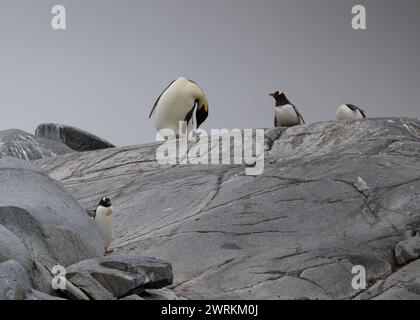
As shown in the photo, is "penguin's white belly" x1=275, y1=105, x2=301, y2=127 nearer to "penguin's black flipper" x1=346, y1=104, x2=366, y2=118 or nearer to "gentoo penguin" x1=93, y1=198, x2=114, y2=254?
"penguin's black flipper" x1=346, y1=104, x2=366, y2=118

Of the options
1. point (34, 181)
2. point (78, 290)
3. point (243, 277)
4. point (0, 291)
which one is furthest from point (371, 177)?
point (0, 291)

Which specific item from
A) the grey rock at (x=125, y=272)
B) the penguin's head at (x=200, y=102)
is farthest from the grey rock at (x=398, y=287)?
the penguin's head at (x=200, y=102)

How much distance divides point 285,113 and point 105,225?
264 inches

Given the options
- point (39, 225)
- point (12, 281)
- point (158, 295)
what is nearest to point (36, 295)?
point (12, 281)

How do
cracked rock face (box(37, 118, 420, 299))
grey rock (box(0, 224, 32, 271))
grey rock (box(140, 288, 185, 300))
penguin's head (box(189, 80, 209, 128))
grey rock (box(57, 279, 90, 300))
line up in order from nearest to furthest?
grey rock (box(0, 224, 32, 271)) < grey rock (box(57, 279, 90, 300)) < grey rock (box(140, 288, 185, 300)) < cracked rock face (box(37, 118, 420, 299)) < penguin's head (box(189, 80, 209, 128))

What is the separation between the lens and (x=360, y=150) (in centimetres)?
1185

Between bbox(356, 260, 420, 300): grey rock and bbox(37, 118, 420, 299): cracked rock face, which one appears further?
bbox(37, 118, 420, 299): cracked rock face

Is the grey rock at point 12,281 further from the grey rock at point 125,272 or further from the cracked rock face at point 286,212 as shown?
the cracked rock face at point 286,212

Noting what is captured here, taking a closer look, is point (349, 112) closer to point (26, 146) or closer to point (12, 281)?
point (26, 146)

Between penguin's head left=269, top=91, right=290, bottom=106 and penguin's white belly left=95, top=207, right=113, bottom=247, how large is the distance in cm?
676

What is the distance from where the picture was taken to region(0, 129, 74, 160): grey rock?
17.6 meters

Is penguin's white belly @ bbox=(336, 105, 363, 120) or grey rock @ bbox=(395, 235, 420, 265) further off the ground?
penguin's white belly @ bbox=(336, 105, 363, 120)

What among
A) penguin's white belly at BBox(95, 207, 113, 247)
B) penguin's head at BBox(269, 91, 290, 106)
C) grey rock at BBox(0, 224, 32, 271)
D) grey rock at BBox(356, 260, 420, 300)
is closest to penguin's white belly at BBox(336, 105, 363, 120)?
penguin's head at BBox(269, 91, 290, 106)

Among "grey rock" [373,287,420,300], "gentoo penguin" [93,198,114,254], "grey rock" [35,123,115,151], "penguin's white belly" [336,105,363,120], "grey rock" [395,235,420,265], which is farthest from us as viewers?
"grey rock" [35,123,115,151]
